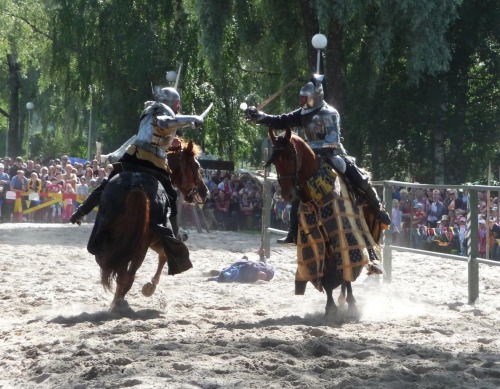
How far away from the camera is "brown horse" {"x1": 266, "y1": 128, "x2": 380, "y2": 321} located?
32.4ft

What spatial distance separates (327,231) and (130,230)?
190cm

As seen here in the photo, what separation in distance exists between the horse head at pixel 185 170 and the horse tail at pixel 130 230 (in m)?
1.10

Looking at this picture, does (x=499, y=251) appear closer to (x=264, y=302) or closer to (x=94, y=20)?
(x=264, y=302)

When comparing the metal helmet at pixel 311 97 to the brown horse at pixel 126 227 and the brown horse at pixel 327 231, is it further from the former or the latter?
the brown horse at pixel 126 227

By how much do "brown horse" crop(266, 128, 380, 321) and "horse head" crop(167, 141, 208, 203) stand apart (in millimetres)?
1221

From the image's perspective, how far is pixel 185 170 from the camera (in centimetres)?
1070

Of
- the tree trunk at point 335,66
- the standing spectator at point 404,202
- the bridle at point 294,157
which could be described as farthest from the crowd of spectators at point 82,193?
the bridle at point 294,157

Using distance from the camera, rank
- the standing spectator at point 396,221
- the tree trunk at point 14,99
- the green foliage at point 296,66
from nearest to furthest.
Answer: the standing spectator at point 396,221 → the green foliage at point 296,66 → the tree trunk at point 14,99

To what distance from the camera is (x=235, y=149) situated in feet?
108

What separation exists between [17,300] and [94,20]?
68.8 feet

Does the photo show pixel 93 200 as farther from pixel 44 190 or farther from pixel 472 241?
pixel 44 190

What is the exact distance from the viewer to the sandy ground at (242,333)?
654 centimetres

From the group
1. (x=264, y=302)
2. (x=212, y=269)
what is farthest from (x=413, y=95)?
(x=264, y=302)

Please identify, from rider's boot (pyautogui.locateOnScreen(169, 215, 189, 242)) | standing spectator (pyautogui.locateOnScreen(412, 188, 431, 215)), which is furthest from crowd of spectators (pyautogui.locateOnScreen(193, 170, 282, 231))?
rider's boot (pyautogui.locateOnScreen(169, 215, 189, 242))
